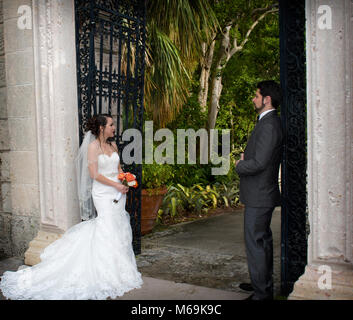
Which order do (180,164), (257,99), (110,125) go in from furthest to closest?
(180,164)
(110,125)
(257,99)

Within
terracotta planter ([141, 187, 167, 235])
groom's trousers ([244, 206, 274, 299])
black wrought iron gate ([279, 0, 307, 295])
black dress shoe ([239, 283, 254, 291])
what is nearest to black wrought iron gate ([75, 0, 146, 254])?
terracotta planter ([141, 187, 167, 235])

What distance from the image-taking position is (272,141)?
11.0 ft

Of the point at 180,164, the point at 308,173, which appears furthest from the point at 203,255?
the point at 180,164

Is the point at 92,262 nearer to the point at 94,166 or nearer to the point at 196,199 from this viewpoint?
the point at 94,166

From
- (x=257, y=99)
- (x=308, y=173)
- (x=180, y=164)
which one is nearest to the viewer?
(x=308, y=173)

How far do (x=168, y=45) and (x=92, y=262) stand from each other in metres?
4.88

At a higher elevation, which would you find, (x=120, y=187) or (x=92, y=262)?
(x=120, y=187)

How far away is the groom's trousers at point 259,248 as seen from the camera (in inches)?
136

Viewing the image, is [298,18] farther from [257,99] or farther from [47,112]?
[47,112]

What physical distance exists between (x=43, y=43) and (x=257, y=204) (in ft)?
10.1

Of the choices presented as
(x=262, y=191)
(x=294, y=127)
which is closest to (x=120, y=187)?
(x=262, y=191)

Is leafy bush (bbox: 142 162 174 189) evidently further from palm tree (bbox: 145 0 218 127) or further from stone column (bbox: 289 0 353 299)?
stone column (bbox: 289 0 353 299)

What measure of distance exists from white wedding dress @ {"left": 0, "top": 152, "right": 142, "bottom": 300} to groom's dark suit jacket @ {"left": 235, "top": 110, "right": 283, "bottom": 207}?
1452mm

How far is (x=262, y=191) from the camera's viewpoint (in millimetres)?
3439
